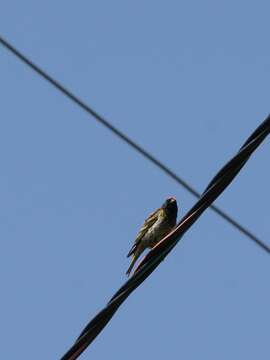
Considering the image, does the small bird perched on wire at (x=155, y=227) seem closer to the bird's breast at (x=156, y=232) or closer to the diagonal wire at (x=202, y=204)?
the bird's breast at (x=156, y=232)

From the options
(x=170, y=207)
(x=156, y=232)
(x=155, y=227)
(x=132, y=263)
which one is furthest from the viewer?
(x=170, y=207)

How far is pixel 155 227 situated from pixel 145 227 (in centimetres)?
18

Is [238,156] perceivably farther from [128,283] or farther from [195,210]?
[128,283]

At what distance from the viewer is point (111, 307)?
19.7 ft

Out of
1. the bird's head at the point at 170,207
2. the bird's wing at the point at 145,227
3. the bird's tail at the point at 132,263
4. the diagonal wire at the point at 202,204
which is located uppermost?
the diagonal wire at the point at 202,204

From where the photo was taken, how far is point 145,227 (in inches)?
607

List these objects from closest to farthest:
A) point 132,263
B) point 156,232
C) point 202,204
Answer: point 202,204
point 132,263
point 156,232

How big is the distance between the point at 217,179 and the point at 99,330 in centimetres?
108

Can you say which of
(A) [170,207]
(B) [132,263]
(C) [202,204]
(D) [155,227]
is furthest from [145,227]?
(C) [202,204]

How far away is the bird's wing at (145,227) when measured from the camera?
49.5 feet

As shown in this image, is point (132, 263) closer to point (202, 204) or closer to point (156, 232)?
point (156, 232)

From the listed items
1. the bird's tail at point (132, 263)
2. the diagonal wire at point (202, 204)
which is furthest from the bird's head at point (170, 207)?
the diagonal wire at point (202, 204)

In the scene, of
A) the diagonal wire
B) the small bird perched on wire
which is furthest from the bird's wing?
the diagonal wire

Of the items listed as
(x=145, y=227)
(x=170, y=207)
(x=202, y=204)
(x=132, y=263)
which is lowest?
(x=132, y=263)
